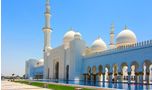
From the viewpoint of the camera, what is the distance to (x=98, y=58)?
26.2 m

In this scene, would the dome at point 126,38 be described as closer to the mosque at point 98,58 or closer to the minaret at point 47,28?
the mosque at point 98,58

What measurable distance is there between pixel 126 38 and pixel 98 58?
11.1 feet

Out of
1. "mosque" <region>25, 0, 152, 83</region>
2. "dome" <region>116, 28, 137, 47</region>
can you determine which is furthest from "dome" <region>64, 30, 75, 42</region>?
"dome" <region>116, 28, 137, 47</region>

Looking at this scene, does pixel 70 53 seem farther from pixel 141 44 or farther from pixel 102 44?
pixel 141 44

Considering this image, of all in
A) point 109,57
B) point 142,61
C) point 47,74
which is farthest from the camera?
point 47,74

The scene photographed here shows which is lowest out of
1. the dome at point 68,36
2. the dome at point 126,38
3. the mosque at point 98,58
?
the mosque at point 98,58

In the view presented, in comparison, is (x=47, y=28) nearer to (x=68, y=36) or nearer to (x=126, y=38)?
(x=68, y=36)

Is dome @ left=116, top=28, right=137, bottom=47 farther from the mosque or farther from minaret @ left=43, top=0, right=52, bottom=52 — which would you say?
minaret @ left=43, top=0, right=52, bottom=52

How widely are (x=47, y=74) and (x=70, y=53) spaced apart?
9947 millimetres

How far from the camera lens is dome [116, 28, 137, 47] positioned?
25312 mm

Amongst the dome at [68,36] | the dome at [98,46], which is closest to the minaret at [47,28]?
the dome at [68,36]

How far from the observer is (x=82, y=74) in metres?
28.8

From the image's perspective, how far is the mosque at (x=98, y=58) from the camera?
2028 centimetres

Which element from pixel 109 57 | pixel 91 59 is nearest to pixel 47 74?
pixel 91 59
